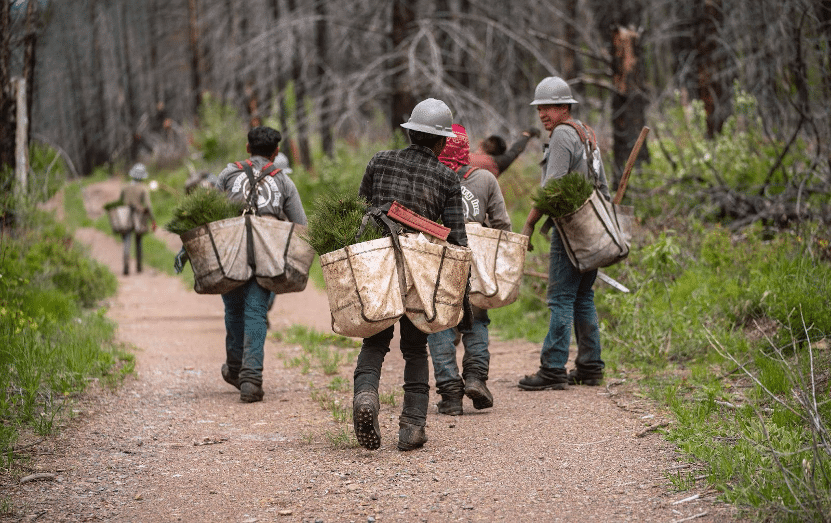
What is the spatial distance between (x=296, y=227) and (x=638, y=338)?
9.77 ft

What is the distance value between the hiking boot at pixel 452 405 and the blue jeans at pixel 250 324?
4.89 ft

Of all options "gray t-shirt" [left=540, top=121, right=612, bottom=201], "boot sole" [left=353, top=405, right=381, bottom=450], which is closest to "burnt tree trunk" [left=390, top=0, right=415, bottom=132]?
"gray t-shirt" [left=540, top=121, right=612, bottom=201]

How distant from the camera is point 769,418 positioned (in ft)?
16.4

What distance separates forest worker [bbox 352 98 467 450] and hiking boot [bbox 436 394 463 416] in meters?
0.80

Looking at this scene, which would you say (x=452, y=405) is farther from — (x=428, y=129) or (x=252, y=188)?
(x=252, y=188)

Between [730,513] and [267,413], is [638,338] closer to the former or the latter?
[267,413]

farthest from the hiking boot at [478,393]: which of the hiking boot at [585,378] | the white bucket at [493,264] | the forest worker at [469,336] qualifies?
the hiking boot at [585,378]

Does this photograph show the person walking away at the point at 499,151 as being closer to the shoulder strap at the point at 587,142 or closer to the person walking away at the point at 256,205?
the shoulder strap at the point at 587,142

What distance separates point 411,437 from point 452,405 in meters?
0.98

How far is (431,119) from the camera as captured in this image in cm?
489

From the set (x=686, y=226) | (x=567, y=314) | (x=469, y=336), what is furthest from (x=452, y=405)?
(x=686, y=226)

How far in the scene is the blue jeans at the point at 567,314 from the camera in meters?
6.38

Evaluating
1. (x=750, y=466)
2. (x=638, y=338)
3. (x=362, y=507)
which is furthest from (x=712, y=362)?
(x=362, y=507)

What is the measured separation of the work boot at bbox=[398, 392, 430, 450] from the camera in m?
4.86
